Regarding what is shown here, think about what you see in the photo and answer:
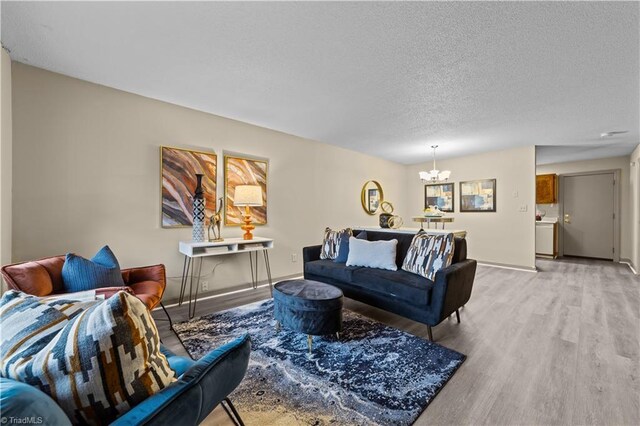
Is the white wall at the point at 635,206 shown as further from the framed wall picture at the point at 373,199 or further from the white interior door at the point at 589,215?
the framed wall picture at the point at 373,199

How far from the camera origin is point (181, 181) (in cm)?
311

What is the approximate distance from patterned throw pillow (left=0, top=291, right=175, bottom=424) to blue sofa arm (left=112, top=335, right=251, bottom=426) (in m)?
0.04

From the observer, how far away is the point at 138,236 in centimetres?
285

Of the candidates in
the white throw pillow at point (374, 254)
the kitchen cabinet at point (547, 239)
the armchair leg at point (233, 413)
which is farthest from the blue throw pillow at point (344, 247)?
the kitchen cabinet at point (547, 239)

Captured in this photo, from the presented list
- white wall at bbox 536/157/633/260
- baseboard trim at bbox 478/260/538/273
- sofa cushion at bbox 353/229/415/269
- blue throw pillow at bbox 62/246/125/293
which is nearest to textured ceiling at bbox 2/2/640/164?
sofa cushion at bbox 353/229/415/269

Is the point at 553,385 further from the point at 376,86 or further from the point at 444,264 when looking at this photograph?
the point at 376,86

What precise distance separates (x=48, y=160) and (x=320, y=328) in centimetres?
281

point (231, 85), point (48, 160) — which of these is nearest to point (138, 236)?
point (48, 160)

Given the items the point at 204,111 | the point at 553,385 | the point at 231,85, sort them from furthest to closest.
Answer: the point at 204,111, the point at 231,85, the point at 553,385

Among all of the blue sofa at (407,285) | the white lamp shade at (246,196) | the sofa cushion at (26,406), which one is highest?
the white lamp shade at (246,196)

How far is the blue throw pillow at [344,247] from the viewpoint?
3250 mm

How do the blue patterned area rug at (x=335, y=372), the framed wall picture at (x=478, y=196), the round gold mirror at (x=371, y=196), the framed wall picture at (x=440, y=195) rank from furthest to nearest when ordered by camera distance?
the framed wall picture at (x=440, y=195) → the round gold mirror at (x=371, y=196) → the framed wall picture at (x=478, y=196) → the blue patterned area rug at (x=335, y=372)

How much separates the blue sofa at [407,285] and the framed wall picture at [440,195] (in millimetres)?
3519

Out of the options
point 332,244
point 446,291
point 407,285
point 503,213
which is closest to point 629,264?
point 503,213
